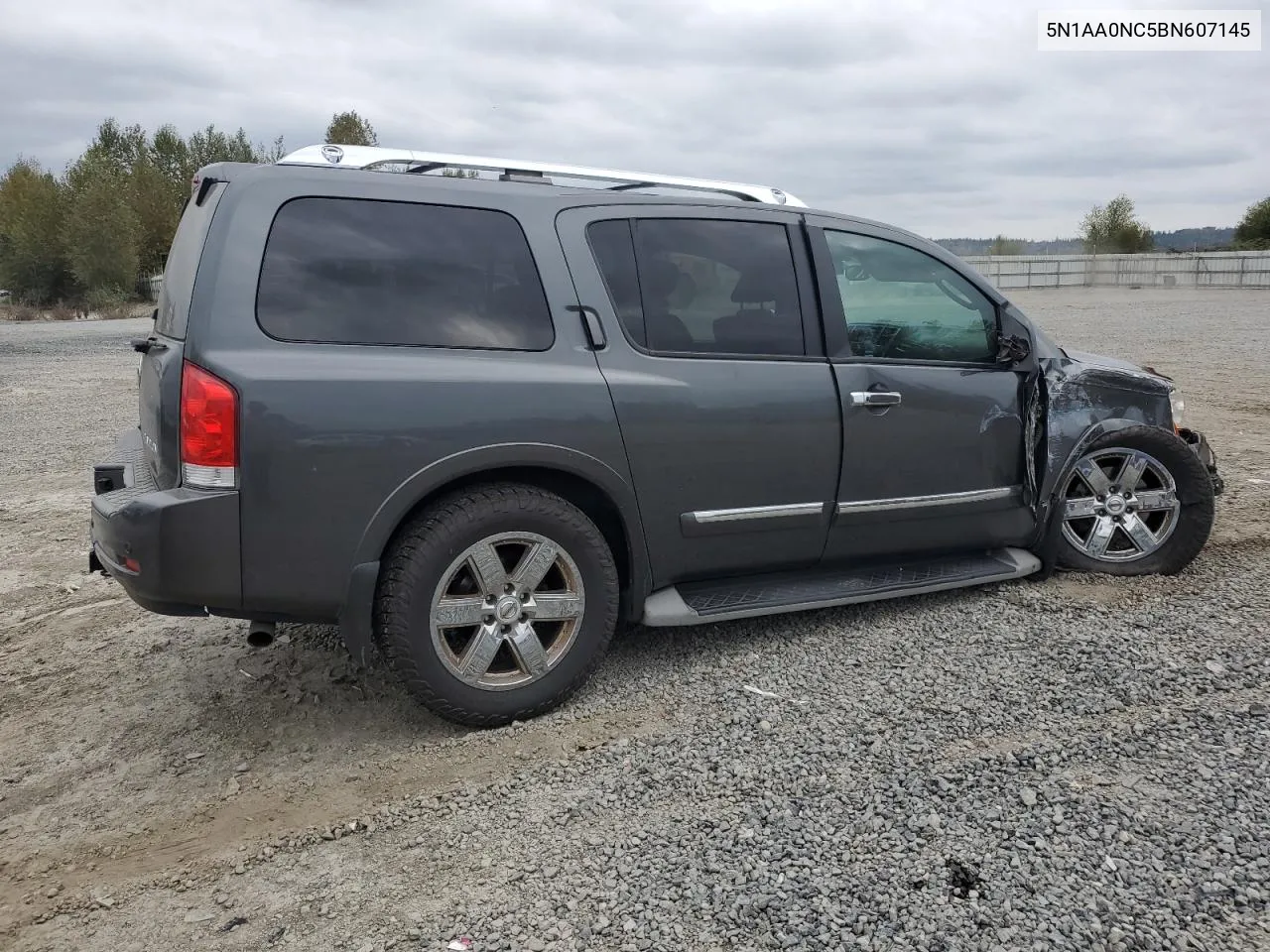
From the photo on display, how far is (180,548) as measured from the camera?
291 centimetres

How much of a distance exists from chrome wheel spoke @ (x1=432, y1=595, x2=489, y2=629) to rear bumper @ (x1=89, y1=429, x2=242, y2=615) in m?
0.63

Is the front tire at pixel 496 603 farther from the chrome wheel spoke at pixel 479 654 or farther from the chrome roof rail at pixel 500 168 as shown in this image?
the chrome roof rail at pixel 500 168

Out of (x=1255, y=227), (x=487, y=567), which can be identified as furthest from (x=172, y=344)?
(x=1255, y=227)

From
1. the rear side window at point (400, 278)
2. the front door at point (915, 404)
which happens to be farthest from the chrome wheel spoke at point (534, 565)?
the front door at point (915, 404)

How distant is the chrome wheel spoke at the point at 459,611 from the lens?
3.21 meters

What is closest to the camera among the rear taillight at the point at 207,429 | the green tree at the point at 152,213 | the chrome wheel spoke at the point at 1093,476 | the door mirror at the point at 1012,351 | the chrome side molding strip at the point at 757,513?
the rear taillight at the point at 207,429

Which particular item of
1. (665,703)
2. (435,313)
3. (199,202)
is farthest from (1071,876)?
(199,202)

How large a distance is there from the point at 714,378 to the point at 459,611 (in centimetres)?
130

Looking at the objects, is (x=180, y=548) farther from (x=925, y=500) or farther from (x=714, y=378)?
(x=925, y=500)

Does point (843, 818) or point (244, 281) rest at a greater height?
point (244, 281)

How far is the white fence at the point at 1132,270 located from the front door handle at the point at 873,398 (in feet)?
134

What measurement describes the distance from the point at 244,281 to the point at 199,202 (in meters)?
0.55

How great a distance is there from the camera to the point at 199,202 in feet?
10.9

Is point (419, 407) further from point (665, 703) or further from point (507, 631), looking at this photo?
point (665, 703)
